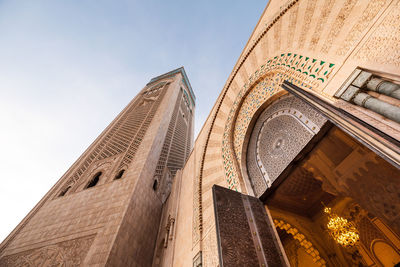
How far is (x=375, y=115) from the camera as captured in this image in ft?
3.45

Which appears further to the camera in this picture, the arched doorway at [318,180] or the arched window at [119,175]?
the arched window at [119,175]

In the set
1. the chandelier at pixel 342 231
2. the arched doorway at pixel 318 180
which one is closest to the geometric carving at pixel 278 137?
the arched doorway at pixel 318 180

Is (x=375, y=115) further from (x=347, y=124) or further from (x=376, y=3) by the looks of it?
(x=376, y=3)

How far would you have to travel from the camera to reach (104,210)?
351cm

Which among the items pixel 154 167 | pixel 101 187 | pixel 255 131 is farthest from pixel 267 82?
pixel 101 187

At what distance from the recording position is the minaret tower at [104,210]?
9.80ft

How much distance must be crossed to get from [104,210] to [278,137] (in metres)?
3.48

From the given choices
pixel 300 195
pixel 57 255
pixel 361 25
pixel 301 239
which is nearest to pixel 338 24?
pixel 361 25

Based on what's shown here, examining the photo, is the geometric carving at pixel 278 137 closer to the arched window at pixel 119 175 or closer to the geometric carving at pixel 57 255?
the geometric carving at pixel 57 255

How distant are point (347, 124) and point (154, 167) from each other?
4.66m

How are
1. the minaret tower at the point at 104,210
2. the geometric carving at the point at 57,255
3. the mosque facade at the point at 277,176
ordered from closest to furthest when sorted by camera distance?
1. the mosque facade at the point at 277,176
2. the geometric carving at the point at 57,255
3. the minaret tower at the point at 104,210

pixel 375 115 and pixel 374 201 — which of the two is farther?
pixel 374 201

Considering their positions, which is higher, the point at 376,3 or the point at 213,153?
the point at 213,153

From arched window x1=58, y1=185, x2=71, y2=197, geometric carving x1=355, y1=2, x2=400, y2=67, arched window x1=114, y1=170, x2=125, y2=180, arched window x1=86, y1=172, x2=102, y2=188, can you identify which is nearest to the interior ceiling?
geometric carving x1=355, y1=2, x2=400, y2=67
